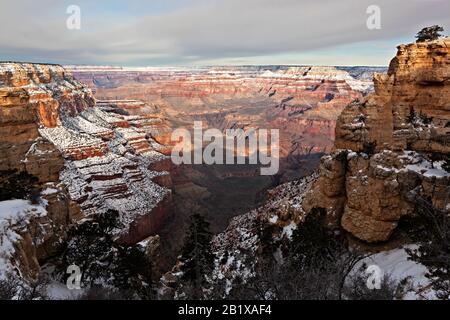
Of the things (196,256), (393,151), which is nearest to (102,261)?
(196,256)

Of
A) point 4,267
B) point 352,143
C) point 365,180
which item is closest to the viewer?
point 4,267

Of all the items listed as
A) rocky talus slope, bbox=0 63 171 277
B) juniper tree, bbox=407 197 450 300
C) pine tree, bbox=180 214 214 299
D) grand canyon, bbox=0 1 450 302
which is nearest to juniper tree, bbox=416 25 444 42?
grand canyon, bbox=0 1 450 302

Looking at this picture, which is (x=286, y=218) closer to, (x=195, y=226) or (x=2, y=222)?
(x=195, y=226)

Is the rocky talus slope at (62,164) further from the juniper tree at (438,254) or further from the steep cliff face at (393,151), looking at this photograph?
the steep cliff face at (393,151)

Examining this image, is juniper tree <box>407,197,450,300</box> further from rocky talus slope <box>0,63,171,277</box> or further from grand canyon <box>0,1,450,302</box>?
rocky talus slope <box>0,63,171,277</box>

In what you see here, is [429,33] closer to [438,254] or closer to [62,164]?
[438,254]
